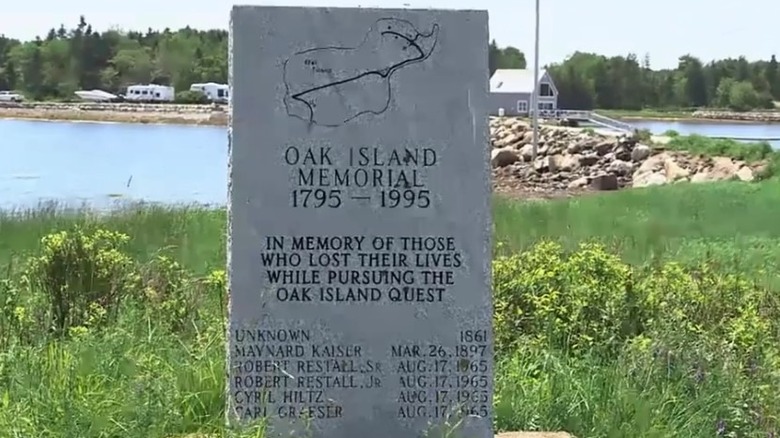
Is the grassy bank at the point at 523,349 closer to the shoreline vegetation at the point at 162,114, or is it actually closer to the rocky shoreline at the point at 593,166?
the rocky shoreline at the point at 593,166

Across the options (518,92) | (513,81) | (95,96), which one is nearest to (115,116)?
(95,96)

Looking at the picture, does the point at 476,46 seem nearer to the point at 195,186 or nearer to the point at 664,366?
the point at 664,366

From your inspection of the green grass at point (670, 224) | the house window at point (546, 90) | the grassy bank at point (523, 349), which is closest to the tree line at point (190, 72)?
the house window at point (546, 90)

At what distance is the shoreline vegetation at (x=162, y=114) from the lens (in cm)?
12019

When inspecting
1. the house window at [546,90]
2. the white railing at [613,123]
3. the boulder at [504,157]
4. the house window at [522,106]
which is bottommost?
the boulder at [504,157]

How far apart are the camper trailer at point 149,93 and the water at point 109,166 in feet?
103

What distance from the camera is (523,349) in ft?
22.5

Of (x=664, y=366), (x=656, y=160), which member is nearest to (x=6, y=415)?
(x=664, y=366)

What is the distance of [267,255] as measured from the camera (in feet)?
17.0

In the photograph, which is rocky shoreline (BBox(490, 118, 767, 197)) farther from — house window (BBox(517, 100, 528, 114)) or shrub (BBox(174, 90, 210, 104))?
shrub (BBox(174, 90, 210, 104))

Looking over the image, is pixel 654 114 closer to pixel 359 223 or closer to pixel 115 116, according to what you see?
pixel 115 116

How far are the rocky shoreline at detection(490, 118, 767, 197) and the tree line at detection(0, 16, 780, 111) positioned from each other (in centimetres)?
7199

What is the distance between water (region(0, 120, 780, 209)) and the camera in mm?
36438

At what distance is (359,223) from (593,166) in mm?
46024
